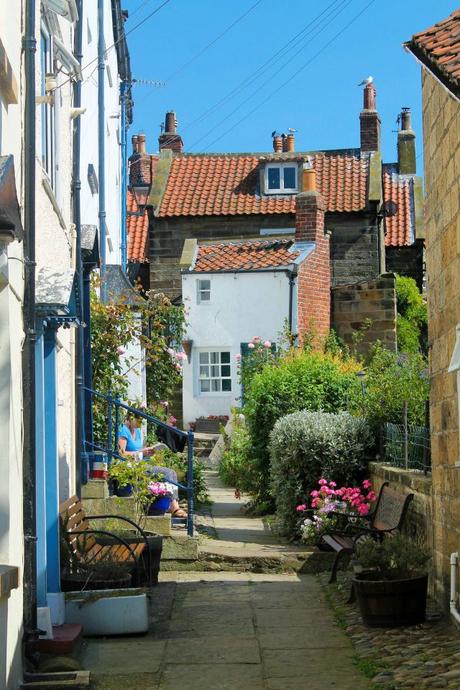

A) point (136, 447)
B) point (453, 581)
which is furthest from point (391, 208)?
point (453, 581)

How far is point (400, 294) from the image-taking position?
30.4 m

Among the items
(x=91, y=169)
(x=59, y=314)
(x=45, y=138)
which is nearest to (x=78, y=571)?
(x=59, y=314)

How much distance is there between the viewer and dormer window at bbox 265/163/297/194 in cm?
3112

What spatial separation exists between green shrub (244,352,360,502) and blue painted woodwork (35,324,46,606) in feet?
27.5

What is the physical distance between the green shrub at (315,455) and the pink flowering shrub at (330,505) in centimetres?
35

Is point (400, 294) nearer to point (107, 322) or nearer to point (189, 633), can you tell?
point (107, 322)

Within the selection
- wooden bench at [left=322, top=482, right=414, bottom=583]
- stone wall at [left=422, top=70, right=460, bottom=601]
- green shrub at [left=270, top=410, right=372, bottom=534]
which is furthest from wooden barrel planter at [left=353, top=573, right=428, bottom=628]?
green shrub at [left=270, top=410, right=372, bottom=534]

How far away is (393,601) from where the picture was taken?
28.8ft

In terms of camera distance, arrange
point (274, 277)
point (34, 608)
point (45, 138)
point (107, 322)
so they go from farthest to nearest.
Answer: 1. point (274, 277)
2. point (107, 322)
3. point (45, 138)
4. point (34, 608)

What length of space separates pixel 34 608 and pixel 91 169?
9077mm

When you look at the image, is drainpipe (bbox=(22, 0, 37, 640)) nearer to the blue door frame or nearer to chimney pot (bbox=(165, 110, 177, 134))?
the blue door frame

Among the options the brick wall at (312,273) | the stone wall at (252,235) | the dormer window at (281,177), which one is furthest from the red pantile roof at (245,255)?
the dormer window at (281,177)

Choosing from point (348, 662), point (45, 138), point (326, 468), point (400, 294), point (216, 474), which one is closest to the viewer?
point (348, 662)

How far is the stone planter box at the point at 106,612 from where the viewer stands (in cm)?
871
